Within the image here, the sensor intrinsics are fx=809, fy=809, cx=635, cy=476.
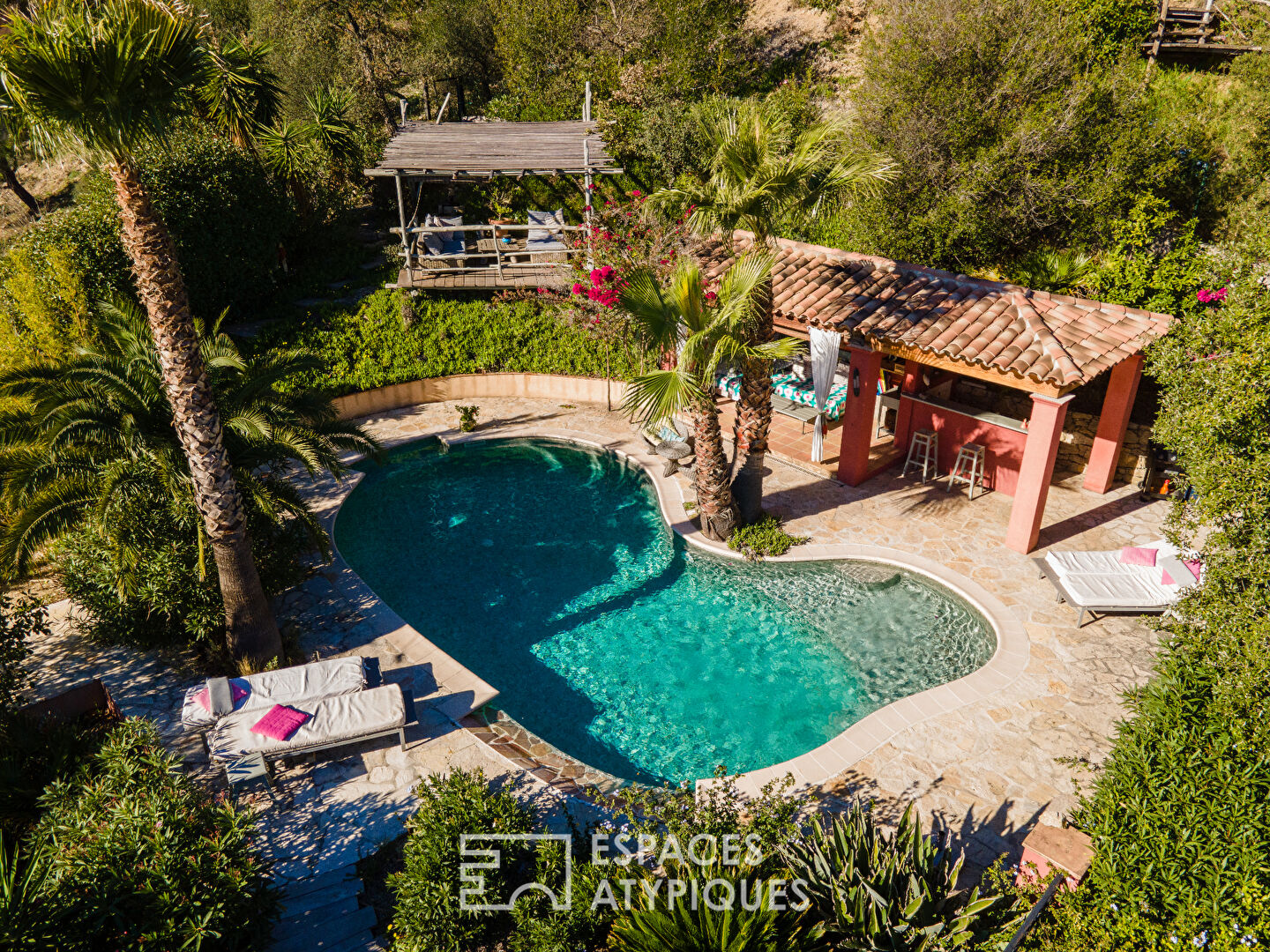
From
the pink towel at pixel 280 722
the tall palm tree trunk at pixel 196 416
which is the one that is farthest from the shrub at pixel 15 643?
the pink towel at pixel 280 722

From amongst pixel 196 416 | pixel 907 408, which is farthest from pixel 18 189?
pixel 907 408

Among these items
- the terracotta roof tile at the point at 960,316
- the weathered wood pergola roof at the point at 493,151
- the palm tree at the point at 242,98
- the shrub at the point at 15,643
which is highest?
the palm tree at the point at 242,98

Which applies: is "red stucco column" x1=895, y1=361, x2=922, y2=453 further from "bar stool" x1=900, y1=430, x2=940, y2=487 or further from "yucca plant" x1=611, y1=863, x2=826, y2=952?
"yucca plant" x1=611, y1=863, x2=826, y2=952

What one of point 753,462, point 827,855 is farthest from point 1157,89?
point 827,855

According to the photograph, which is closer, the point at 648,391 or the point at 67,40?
the point at 67,40

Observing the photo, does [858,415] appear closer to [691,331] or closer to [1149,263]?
[691,331]

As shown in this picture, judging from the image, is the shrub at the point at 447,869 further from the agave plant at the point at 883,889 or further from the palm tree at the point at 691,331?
the palm tree at the point at 691,331

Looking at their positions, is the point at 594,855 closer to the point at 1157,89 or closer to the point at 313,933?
the point at 313,933
